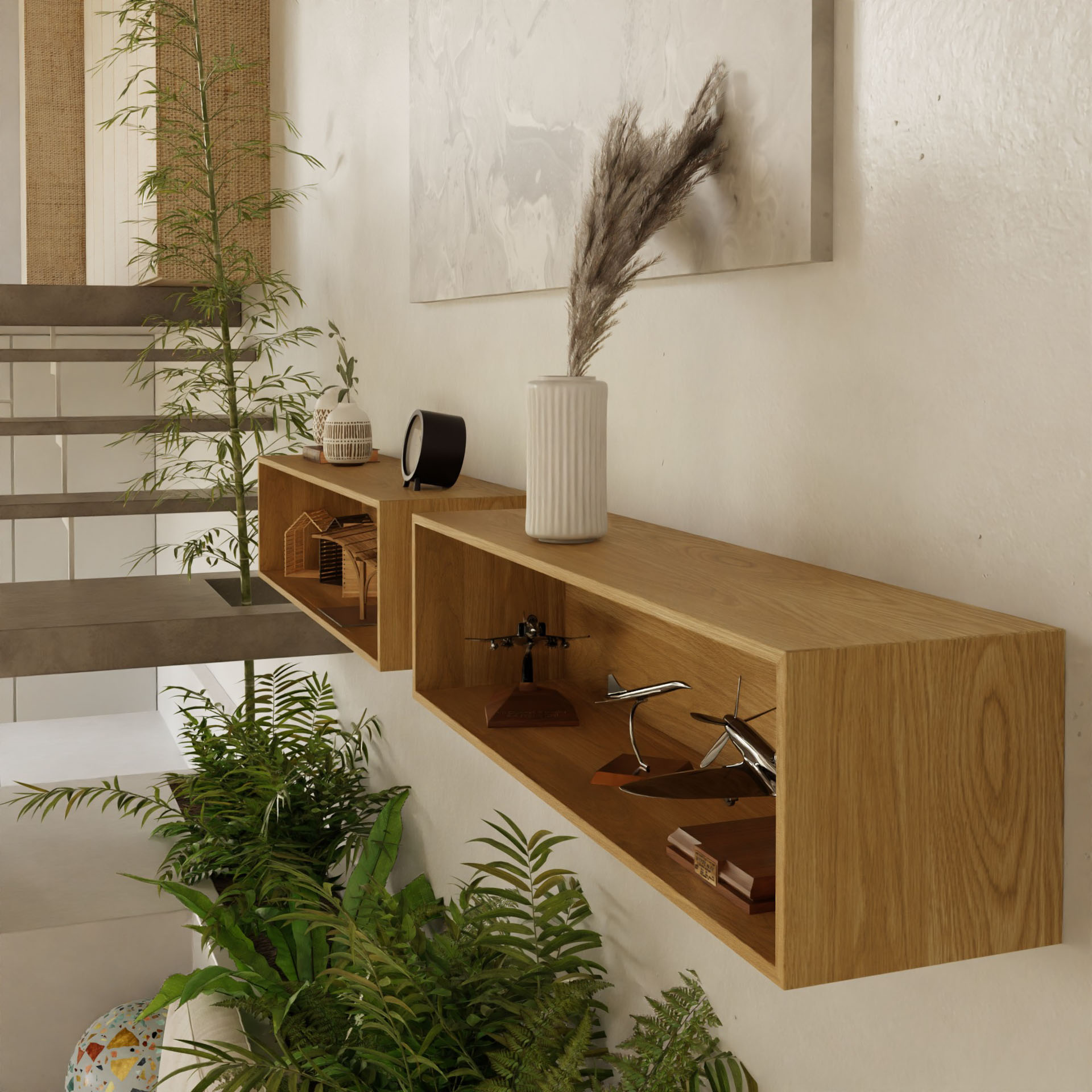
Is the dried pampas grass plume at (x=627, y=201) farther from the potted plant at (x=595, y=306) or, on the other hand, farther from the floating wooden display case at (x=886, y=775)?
the floating wooden display case at (x=886, y=775)

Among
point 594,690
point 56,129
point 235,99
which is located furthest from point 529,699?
point 56,129

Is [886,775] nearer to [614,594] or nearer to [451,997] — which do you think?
[614,594]

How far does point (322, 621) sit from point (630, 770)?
1.00 metres

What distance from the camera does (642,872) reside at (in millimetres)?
1151

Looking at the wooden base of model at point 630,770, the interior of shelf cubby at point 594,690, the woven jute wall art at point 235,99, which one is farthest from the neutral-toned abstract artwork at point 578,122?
the woven jute wall art at point 235,99

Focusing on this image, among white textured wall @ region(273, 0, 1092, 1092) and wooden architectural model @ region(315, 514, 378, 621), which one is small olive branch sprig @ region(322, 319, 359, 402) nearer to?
wooden architectural model @ region(315, 514, 378, 621)

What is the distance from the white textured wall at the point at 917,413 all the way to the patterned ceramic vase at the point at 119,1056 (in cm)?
168

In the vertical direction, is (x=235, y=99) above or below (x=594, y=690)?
above

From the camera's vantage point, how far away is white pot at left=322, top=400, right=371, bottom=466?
8.20ft

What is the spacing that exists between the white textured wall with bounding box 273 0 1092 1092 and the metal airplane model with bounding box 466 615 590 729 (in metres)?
0.23

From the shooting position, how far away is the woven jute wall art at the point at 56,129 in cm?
531

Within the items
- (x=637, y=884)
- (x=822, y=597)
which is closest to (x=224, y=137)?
(x=637, y=884)

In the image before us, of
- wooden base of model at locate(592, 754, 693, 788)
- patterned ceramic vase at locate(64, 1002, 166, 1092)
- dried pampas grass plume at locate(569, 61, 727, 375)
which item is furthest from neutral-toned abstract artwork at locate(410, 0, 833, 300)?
patterned ceramic vase at locate(64, 1002, 166, 1092)

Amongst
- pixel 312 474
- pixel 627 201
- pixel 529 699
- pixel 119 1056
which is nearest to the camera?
pixel 627 201
